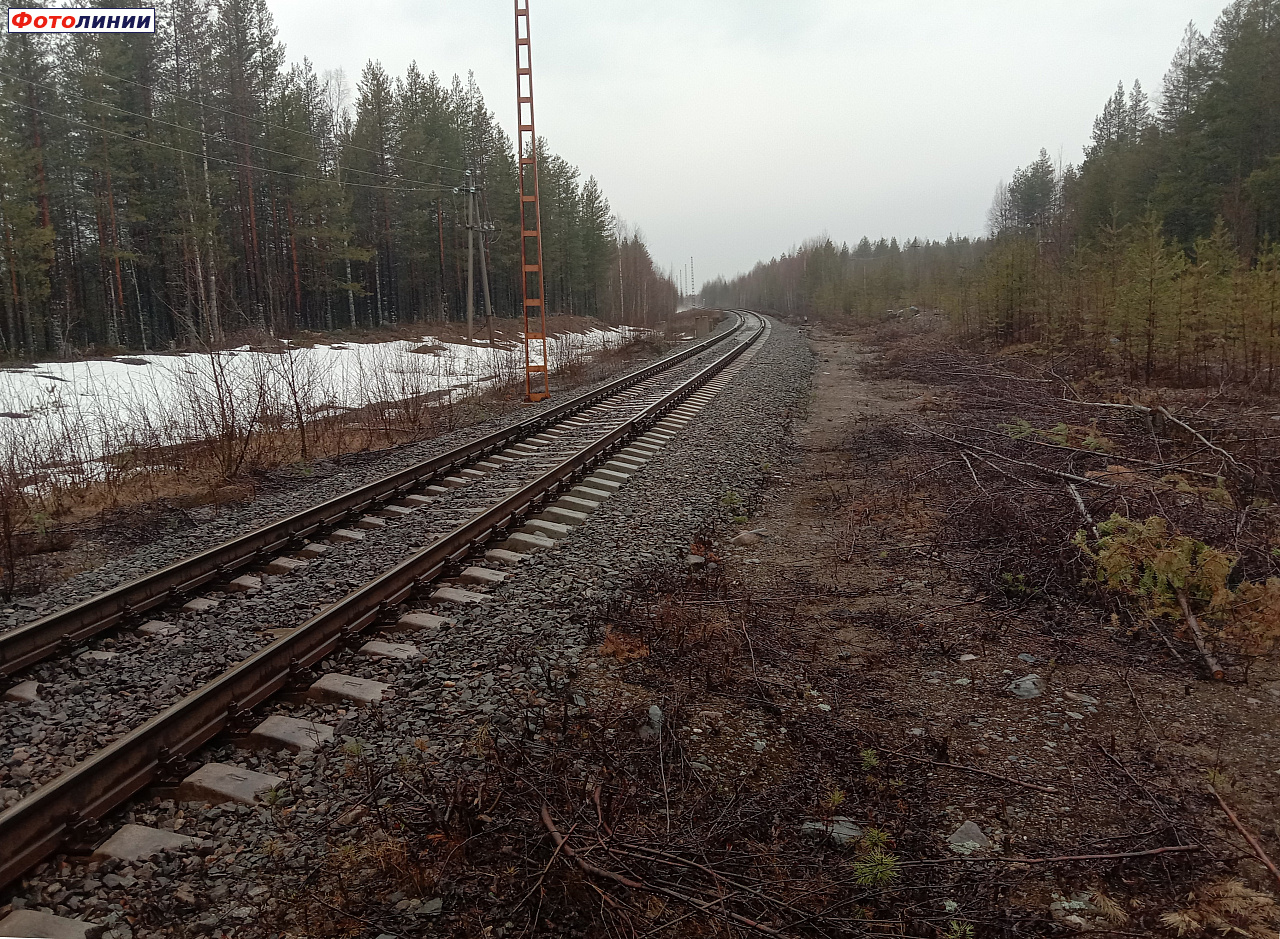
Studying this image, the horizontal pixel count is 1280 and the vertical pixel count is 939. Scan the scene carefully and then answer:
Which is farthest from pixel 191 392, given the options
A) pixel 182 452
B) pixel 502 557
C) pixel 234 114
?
pixel 234 114

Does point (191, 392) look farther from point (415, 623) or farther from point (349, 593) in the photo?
point (415, 623)

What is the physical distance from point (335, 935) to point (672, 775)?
4.94ft

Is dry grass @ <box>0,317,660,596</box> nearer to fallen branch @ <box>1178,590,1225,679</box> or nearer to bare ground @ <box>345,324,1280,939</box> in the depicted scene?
bare ground @ <box>345,324,1280,939</box>

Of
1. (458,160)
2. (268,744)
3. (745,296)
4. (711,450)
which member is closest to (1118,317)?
(711,450)

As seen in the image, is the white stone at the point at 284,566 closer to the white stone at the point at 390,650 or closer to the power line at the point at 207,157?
the white stone at the point at 390,650

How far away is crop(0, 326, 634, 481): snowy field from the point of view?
10.2m

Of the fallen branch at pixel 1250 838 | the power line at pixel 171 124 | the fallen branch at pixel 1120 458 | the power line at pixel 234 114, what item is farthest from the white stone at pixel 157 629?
the power line at pixel 234 114

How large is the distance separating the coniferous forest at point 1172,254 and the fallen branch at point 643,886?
1764cm

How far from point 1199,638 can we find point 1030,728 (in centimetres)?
151

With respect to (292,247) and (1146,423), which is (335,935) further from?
(292,247)

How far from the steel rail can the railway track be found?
11 millimetres

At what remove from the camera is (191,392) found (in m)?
10.4

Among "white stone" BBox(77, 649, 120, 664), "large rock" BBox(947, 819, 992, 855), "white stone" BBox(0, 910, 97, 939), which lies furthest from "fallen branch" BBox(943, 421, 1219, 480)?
"white stone" BBox(77, 649, 120, 664)

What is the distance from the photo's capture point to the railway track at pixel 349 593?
324cm
